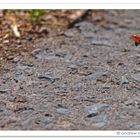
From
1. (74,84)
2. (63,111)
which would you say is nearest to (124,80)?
(74,84)

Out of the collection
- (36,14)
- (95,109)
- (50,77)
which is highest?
(36,14)

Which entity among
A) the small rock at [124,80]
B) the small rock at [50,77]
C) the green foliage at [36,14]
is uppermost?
the green foliage at [36,14]

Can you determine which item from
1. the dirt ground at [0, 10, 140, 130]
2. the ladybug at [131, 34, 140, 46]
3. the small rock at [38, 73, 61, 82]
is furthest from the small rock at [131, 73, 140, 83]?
the small rock at [38, 73, 61, 82]

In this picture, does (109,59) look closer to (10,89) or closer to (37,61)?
(37,61)

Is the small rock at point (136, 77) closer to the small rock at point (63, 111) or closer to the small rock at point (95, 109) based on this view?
the small rock at point (95, 109)

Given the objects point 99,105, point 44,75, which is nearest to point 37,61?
point 44,75

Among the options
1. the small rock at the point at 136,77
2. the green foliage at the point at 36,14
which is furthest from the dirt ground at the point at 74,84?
the green foliage at the point at 36,14

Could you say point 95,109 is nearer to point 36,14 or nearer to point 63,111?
point 63,111
